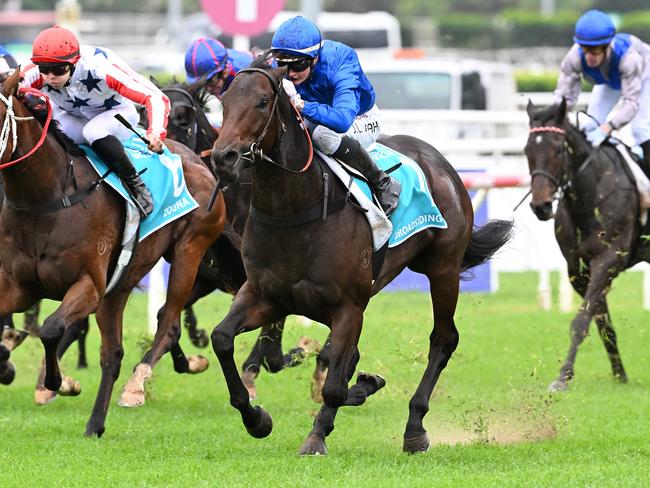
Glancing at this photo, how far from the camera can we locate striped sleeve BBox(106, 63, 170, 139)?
6.96 m

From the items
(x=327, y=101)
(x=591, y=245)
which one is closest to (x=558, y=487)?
(x=327, y=101)

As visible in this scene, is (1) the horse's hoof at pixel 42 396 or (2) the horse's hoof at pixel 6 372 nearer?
(2) the horse's hoof at pixel 6 372

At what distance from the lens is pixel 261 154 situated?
585cm

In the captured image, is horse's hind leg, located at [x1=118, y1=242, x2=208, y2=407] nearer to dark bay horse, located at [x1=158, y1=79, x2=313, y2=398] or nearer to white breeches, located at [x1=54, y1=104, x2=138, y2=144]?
dark bay horse, located at [x1=158, y1=79, x2=313, y2=398]

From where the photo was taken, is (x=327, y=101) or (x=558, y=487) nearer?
(x=558, y=487)

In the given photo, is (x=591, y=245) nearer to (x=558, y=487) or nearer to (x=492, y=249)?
(x=492, y=249)

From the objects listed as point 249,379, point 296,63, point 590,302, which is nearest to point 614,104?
point 590,302

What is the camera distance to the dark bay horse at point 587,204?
9.06 metres

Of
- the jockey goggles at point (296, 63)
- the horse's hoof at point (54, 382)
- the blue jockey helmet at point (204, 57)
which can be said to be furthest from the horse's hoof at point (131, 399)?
the blue jockey helmet at point (204, 57)

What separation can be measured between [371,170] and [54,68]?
5.17 ft

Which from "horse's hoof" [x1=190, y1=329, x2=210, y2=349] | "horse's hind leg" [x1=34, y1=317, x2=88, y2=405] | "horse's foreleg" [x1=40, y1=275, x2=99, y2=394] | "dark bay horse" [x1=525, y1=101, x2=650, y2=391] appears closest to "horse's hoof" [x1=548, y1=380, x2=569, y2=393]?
"dark bay horse" [x1=525, y1=101, x2=650, y2=391]

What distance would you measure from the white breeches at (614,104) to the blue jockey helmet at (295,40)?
4045 millimetres

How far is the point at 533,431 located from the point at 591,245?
239cm

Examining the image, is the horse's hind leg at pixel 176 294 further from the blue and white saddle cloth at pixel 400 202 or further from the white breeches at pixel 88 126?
the blue and white saddle cloth at pixel 400 202
